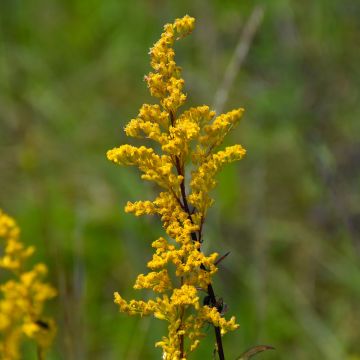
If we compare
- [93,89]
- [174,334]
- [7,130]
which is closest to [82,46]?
[93,89]

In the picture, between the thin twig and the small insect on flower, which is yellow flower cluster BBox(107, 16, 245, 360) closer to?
the small insect on flower

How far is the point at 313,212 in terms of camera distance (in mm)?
4516

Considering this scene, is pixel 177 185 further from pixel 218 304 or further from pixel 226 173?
pixel 226 173

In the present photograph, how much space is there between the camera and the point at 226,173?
15.9 ft

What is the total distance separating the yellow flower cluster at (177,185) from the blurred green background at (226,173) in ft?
4.05

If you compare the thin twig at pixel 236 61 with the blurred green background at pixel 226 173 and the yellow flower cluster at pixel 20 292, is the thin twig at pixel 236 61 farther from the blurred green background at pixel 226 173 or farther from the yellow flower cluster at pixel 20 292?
the yellow flower cluster at pixel 20 292

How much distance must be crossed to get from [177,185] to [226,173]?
3.45 meters

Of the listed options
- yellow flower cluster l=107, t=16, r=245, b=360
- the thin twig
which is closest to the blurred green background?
the thin twig

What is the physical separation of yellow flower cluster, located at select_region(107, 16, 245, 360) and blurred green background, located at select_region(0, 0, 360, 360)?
1234 millimetres

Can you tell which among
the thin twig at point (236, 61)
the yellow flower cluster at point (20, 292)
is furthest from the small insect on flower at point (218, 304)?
the thin twig at point (236, 61)

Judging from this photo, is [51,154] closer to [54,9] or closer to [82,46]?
[82,46]

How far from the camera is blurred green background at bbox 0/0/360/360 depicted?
3.58 m

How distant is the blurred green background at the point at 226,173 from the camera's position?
3.58m

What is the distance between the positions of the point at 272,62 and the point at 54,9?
139 inches
